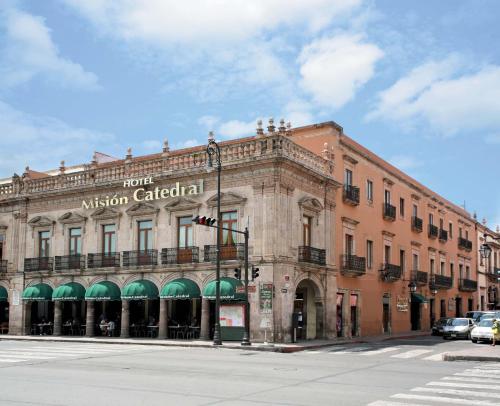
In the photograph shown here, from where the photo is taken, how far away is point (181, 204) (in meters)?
34.9

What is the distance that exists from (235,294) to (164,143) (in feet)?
33.7

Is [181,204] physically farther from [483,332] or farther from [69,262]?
[483,332]

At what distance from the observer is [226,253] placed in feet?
107

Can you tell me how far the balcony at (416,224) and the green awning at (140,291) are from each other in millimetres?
22360

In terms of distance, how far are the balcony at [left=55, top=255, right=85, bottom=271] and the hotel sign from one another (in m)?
3.00

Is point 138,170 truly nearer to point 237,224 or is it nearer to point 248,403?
point 237,224

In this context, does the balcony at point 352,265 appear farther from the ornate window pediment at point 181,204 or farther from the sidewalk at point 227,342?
the ornate window pediment at point 181,204

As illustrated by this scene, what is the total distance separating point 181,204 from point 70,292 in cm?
860

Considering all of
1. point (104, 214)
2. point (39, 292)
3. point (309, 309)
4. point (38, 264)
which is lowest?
point (309, 309)

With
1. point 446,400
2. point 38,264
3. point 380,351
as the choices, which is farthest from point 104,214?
point 446,400

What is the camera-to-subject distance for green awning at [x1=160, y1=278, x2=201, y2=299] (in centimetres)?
3316

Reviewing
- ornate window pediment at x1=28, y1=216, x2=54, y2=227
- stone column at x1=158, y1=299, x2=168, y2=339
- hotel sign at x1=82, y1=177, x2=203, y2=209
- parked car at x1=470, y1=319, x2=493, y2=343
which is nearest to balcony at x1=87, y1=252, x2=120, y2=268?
hotel sign at x1=82, y1=177, x2=203, y2=209

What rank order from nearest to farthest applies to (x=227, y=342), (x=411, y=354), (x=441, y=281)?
(x=411, y=354) → (x=227, y=342) → (x=441, y=281)

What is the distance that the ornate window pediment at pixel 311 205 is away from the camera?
33938 mm
